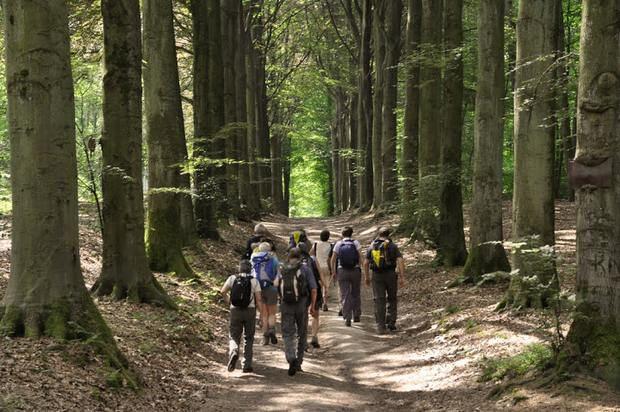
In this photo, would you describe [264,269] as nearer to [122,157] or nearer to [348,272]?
[348,272]

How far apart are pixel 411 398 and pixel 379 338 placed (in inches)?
146

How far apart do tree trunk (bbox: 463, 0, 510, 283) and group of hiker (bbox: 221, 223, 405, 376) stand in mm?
2301

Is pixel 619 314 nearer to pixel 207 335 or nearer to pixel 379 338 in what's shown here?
pixel 379 338

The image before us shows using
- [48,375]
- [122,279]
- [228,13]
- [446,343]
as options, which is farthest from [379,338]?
[228,13]

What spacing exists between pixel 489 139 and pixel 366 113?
74.4 feet

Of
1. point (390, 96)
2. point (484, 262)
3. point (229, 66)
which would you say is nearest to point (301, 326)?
point (484, 262)

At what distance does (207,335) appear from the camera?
11195 mm

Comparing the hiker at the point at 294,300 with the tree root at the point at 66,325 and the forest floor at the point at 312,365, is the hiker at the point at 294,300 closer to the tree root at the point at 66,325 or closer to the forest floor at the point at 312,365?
the forest floor at the point at 312,365

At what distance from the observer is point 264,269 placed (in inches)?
Result: 427

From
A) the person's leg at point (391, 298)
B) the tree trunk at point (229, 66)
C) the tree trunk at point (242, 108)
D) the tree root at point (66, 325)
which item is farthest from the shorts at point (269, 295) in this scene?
the tree trunk at point (242, 108)

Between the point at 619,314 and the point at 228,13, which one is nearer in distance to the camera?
the point at 619,314

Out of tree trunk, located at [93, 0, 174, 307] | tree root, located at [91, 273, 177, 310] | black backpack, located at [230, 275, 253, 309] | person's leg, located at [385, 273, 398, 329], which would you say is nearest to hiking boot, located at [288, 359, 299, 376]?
black backpack, located at [230, 275, 253, 309]

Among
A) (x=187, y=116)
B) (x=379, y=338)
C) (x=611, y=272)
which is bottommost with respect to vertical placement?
(x=379, y=338)

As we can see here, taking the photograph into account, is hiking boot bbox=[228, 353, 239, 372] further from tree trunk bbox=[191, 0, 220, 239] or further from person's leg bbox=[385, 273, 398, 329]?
tree trunk bbox=[191, 0, 220, 239]
